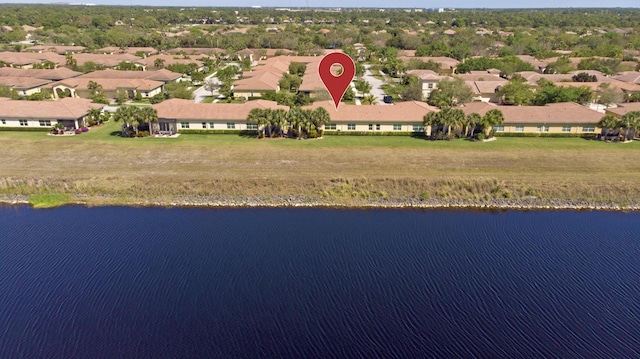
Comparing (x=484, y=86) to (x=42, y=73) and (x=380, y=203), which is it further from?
(x=42, y=73)

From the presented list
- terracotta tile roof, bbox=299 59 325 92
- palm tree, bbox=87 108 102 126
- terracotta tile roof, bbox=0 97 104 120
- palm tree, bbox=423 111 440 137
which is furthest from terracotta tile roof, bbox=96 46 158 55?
palm tree, bbox=423 111 440 137

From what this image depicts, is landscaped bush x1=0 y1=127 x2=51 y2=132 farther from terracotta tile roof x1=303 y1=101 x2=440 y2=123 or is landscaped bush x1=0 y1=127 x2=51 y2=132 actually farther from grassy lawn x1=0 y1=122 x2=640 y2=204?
terracotta tile roof x1=303 y1=101 x2=440 y2=123

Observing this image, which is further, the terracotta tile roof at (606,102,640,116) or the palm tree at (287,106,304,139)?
the terracotta tile roof at (606,102,640,116)

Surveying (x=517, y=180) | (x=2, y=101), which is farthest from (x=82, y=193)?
(x=517, y=180)

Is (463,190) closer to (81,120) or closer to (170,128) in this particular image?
(170,128)

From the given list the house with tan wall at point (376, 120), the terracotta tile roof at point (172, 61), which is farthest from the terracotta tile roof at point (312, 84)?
the terracotta tile roof at point (172, 61)

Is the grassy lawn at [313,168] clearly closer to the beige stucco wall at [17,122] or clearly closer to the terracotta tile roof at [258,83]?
the beige stucco wall at [17,122]

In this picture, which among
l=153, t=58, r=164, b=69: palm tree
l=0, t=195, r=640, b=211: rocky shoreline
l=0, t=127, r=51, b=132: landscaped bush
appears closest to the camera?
l=0, t=195, r=640, b=211: rocky shoreline
